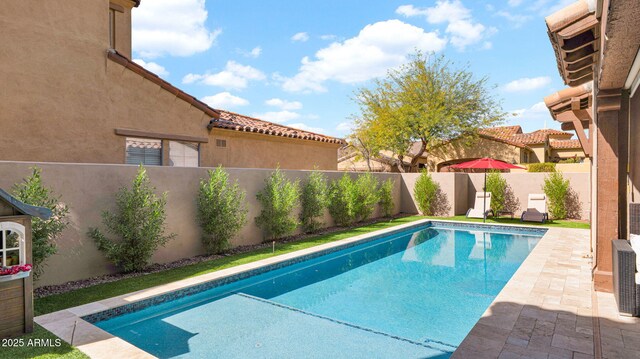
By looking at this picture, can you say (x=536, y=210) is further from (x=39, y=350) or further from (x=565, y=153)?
(x=565, y=153)

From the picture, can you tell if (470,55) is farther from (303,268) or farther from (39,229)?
(39,229)

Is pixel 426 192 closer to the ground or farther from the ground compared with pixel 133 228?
farther from the ground

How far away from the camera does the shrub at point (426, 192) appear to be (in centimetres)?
2012

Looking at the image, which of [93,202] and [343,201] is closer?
[93,202]

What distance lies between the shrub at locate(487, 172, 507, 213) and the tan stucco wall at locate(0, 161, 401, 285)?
1525 cm

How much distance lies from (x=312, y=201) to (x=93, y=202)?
7.52m

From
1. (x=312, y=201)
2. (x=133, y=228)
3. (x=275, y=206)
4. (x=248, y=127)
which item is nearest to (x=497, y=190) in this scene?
(x=312, y=201)

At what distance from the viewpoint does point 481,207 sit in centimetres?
1883

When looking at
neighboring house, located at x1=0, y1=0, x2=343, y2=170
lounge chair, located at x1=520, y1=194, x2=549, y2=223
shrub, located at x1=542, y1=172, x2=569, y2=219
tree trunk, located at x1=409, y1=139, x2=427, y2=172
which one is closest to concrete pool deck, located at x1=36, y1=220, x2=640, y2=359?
neighboring house, located at x1=0, y1=0, x2=343, y2=170

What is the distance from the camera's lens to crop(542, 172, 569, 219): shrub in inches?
709

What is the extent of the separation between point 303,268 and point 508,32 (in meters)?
16.6

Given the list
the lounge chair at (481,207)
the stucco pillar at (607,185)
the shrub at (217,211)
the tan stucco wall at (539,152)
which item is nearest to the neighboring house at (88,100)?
the shrub at (217,211)

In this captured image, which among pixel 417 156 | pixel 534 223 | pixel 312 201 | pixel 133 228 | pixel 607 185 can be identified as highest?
pixel 417 156

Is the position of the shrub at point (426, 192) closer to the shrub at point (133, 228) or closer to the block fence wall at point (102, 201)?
the block fence wall at point (102, 201)
